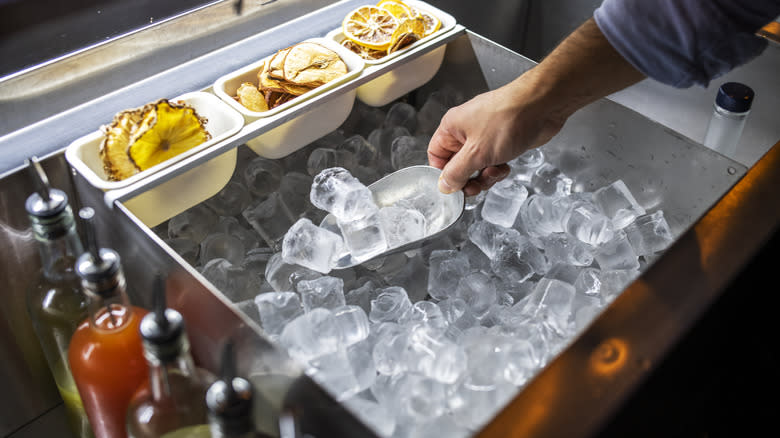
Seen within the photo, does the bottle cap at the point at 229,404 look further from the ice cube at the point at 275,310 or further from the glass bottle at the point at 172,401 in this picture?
the ice cube at the point at 275,310

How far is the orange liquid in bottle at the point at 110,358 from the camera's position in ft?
2.51

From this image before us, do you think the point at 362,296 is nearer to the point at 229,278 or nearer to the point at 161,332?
the point at 229,278

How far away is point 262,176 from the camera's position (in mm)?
1164

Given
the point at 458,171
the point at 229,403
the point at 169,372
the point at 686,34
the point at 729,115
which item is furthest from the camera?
the point at 729,115

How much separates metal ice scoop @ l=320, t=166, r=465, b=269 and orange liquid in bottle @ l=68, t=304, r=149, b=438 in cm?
45

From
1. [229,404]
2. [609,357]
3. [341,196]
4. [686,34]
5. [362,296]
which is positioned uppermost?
[686,34]

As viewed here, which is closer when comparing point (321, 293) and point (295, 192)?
point (321, 293)

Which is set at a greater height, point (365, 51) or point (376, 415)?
point (365, 51)

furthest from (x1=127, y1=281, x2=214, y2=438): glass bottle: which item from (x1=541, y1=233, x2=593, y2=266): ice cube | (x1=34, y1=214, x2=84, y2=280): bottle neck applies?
(x1=541, y1=233, x2=593, y2=266): ice cube

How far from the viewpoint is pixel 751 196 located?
2.96 ft

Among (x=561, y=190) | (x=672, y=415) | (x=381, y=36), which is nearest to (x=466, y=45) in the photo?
(x=381, y=36)

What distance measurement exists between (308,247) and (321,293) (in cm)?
8

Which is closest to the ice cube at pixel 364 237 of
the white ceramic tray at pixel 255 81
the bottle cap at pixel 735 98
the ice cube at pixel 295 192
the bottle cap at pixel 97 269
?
the ice cube at pixel 295 192

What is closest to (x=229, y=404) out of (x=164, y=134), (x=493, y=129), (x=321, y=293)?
(x=321, y=293)
